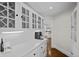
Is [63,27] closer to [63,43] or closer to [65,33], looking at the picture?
[65,33]

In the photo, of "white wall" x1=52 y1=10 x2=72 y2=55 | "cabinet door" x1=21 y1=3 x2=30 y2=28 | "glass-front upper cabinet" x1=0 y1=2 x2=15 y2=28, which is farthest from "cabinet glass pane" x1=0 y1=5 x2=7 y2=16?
"white wall" x1=52 y1=10 x2=72 y2=55

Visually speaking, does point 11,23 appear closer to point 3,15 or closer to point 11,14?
point 11,14

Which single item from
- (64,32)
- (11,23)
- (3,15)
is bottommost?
(64,32)

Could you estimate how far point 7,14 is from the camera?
1689 mm

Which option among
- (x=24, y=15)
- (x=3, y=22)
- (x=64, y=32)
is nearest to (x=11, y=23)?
(x=3, y=22)

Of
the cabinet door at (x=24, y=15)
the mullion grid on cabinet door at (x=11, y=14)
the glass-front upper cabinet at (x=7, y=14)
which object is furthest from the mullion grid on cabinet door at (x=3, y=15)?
the cabinet door at (x=24, y=15)

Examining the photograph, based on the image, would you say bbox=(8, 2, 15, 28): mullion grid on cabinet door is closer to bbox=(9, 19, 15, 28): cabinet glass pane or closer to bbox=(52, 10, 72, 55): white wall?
bbox=(9, 19, 15, 28): cabinet glass pane

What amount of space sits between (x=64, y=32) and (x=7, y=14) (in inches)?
132

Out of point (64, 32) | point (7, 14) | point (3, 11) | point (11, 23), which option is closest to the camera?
point (3, 11)

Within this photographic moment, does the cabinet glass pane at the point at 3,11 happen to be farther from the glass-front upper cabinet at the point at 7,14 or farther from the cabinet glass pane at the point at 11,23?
the cabinet glass pane at the point at 11,23

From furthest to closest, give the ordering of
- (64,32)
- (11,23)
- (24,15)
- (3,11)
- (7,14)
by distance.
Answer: (64,32) → (24,15) → (11,23) → (7,14) → (3,11)

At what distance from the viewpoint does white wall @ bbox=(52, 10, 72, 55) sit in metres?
4.27

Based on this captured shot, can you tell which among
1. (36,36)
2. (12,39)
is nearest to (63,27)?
(36,36)

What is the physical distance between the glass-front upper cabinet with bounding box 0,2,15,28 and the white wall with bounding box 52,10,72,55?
2.82 meters
